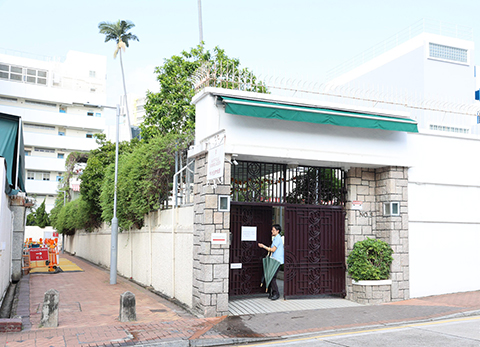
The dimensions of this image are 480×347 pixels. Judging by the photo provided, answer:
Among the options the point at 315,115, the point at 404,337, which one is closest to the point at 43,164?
the point at 315,115

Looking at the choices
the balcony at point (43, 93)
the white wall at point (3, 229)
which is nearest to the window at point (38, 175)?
the balcony at point (43, 93)

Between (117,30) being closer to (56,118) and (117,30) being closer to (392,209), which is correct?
(56,118)

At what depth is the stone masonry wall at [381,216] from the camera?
1113 cm

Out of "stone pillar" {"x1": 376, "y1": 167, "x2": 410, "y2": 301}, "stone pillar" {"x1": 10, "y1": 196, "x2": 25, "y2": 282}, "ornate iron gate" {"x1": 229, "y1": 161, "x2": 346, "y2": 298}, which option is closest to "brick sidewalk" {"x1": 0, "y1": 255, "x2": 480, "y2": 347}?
"stone pillar" {"x1": 376, "y1": 167, "x2": 410, "y2": 301}

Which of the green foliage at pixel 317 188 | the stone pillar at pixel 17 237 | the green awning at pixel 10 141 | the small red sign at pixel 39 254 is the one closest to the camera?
the green foliage at pixel 317 188

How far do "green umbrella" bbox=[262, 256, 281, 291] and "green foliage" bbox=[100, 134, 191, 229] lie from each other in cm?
386

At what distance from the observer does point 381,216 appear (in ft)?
37.7

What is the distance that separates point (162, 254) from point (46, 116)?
48528 millimetres

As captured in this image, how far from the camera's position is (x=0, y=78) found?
54625 millimetres

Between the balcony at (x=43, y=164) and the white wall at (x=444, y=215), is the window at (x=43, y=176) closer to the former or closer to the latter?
the balcony at (x=43, y=164)

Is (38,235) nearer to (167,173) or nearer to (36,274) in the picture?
(36,274)

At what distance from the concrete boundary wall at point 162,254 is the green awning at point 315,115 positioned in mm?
2802

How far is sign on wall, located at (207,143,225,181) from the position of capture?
29.2ft

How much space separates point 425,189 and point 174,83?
543 inches
